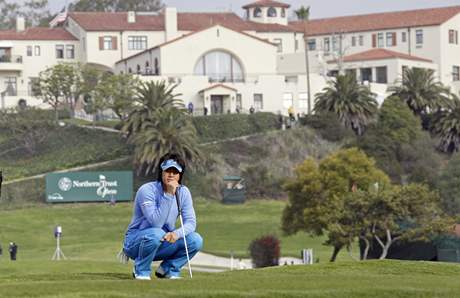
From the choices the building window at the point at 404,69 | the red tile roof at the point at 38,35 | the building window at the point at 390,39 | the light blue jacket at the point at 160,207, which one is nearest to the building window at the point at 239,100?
the building window at the point at 404,69

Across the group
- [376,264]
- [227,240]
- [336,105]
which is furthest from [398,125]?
[376,264]

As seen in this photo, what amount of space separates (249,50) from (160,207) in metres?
104

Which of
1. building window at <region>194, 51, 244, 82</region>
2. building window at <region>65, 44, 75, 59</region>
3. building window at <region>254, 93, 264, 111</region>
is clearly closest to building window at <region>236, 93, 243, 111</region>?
building window at <region>254, 93, 264, 111</region>

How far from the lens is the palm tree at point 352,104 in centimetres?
10975

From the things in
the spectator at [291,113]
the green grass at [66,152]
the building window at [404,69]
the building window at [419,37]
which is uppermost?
the building window at [419,37]

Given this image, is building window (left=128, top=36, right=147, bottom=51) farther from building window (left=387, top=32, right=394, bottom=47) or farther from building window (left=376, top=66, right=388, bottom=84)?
building window (left=387, top=32, right=394, bottom=47)

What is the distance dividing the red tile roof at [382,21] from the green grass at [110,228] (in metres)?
39.4

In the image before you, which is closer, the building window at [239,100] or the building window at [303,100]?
the building window at [239,100]

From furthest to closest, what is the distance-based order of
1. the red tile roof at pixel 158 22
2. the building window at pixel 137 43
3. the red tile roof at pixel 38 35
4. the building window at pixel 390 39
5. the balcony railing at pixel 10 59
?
the building window at pixel 390 39 < the building window at pixel 137 43 < the red tile roof at pixel 158 22 < the red tile roof at pixel 38 35 < the balcony railing at pixel 10 59

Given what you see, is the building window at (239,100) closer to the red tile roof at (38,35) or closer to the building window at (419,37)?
the red tile roof at (38,35)

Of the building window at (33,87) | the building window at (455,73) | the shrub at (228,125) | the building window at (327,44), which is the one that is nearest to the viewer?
the shrub at (228,125)

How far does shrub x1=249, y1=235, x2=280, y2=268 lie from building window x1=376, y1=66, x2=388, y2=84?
199 ft

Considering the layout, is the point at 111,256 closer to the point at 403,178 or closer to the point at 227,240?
the point at 227,240

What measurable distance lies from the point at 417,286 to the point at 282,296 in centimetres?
204
